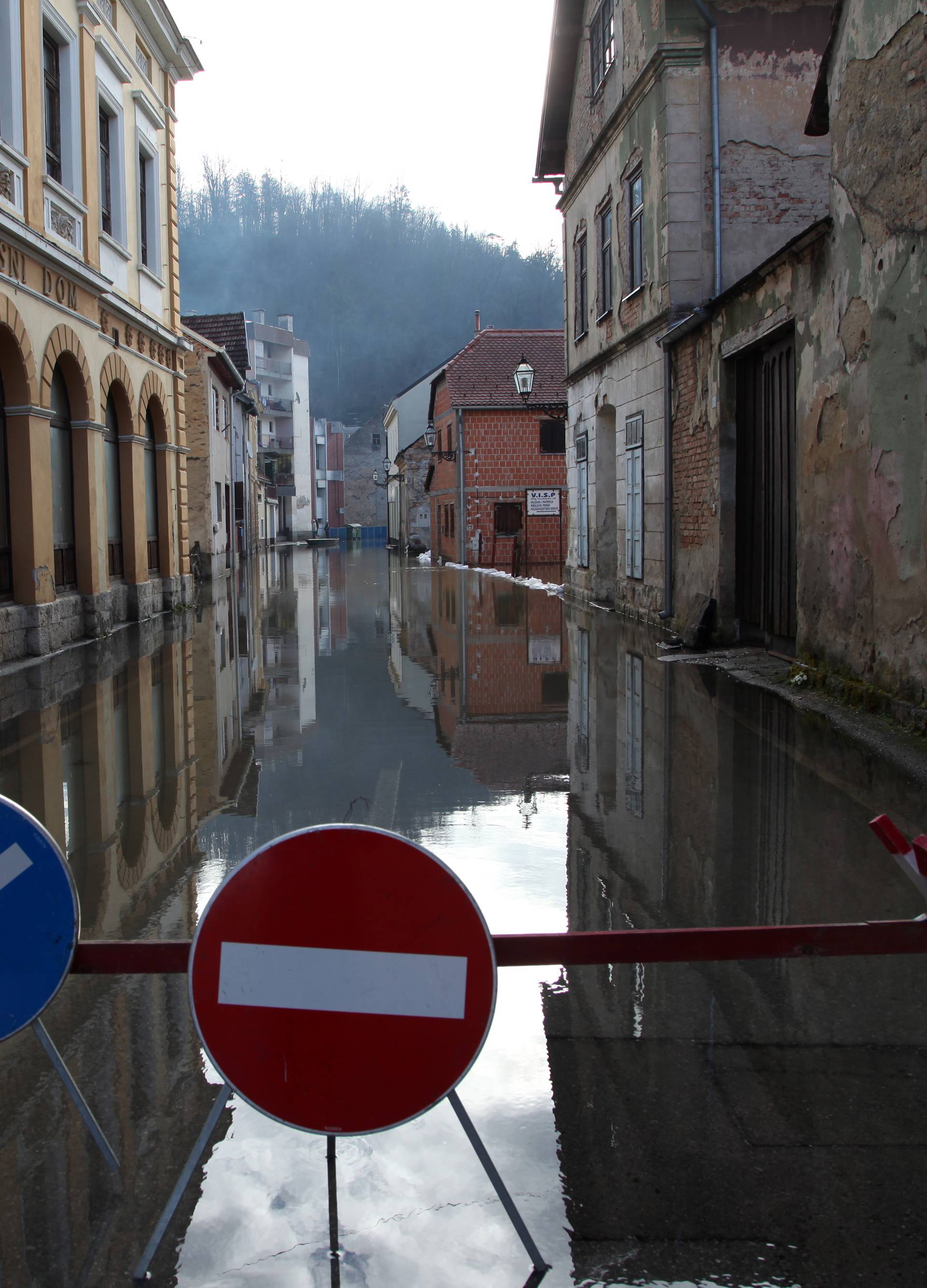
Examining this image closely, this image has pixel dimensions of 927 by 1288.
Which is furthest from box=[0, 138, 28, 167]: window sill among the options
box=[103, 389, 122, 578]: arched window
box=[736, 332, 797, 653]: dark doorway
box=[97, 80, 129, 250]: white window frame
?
box=[736, 332, 797, 653]: dark doorway

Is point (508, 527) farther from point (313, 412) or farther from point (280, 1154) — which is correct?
point (313, 412)

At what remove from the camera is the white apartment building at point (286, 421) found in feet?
264

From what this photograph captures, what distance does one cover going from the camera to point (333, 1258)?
2.37m

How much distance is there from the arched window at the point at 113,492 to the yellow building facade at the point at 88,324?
0.04 meters

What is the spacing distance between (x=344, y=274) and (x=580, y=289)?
11091cm

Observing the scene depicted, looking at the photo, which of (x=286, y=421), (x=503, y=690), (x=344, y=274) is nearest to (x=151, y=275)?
(x=503, y=690)

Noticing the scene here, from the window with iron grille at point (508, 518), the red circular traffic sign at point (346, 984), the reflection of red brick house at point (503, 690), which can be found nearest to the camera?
the red circular traffic sign at point (346, 984)

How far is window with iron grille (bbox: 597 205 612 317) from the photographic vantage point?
1869 centimetres

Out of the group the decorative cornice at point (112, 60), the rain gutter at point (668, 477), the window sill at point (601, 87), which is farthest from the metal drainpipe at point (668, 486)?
the decorative cornice at point (112, 60)

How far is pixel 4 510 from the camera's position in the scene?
12578 millimetres

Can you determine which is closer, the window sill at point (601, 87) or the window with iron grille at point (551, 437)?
the window sill at point (601, 87)

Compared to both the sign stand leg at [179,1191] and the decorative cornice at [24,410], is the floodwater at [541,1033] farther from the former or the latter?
the decorative cornice at [24,410]

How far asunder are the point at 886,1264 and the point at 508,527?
117ft

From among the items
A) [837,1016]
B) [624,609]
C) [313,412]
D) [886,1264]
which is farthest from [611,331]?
[313,412]
